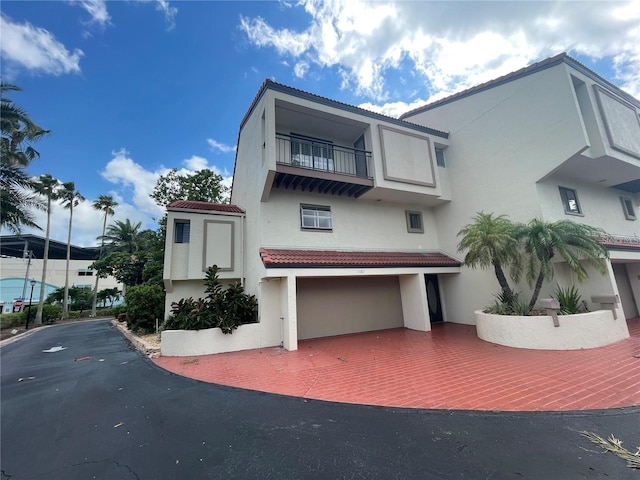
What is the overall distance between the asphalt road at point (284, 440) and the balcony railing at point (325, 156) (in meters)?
8.44

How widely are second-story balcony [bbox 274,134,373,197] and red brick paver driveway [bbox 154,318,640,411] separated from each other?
602cm

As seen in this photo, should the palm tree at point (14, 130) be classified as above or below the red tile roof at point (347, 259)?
above

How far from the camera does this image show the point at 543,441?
9.91 feet

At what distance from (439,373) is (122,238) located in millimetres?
35536

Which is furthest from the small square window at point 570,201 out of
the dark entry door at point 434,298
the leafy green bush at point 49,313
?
the leafy green bush at point 49,313

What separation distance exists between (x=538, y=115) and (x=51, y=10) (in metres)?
16.8

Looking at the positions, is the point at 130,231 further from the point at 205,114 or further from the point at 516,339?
the point at 516,339

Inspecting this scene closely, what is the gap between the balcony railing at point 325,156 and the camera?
34.0ft

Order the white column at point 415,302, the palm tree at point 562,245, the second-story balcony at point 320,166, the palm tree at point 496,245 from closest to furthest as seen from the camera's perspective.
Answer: the palm tree at point 562,245 < the palm tree at point 496,245 < the second-story balcony at point 320,166 < the white column at point 415,302

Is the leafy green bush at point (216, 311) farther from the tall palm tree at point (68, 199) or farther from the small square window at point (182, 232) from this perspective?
the tall palm tree at point (68, 199)

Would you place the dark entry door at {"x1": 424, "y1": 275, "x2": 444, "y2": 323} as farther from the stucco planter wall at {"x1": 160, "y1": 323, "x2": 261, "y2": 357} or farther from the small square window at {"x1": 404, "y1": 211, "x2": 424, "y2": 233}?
the stucco planter wall at {"x1": 160, "y1": 323, "x2": 261, "y2": 357}

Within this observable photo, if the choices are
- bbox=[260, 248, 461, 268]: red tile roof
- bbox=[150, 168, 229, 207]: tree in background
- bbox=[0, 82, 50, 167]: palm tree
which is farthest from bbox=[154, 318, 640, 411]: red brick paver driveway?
bbox=[150, 168, 229, 207]: tree in background

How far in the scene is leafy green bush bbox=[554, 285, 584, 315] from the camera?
771 centimetres

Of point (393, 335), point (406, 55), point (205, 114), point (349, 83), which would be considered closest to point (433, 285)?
point (393, 335)
